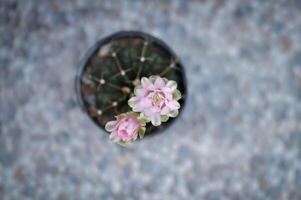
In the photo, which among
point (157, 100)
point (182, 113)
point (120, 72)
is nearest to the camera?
point (157, 100)

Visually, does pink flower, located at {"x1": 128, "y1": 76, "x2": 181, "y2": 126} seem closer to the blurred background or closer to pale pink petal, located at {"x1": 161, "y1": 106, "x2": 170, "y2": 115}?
pale pink petal, located at {"x1": 161, "y1": 106, "x2": 170, "y2": 115}

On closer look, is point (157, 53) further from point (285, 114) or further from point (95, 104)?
point (285, 114)

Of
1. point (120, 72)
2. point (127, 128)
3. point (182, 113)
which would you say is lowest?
point (127, 128)

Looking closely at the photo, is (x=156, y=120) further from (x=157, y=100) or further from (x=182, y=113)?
(x=182, y=113)

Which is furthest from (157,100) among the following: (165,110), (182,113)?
(182,113)

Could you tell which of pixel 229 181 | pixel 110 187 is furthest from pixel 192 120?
pixel 110 187

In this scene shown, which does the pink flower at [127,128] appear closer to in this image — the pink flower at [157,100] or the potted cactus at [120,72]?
the pink flower at [157,100]

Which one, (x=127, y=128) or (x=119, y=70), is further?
(x=119, y=70)
